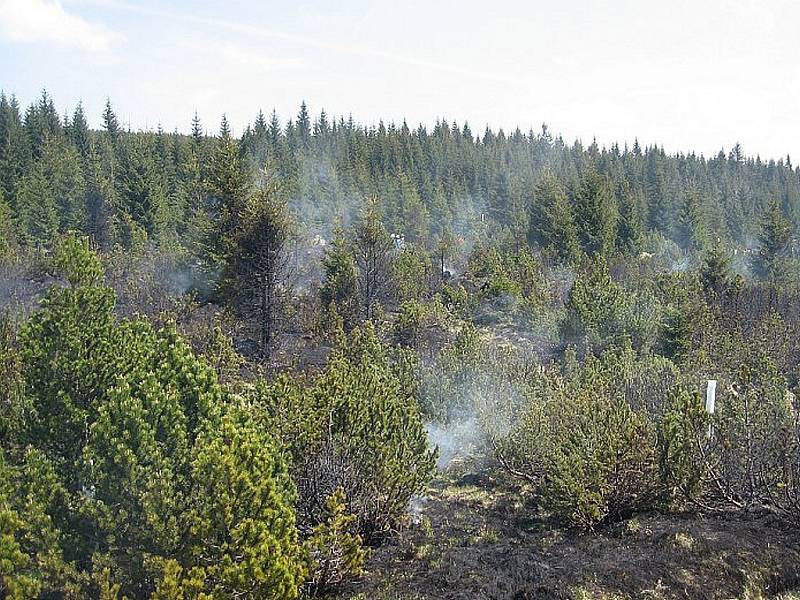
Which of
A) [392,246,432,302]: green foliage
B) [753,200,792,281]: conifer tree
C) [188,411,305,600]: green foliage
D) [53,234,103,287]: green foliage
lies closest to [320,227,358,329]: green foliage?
[392,246,432,302]: green foliage

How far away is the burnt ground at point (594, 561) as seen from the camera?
281 inches

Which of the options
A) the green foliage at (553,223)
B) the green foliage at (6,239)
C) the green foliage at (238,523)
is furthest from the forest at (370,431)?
the green foliage at (553,223)

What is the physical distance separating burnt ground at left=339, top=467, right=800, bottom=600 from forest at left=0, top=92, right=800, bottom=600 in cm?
4

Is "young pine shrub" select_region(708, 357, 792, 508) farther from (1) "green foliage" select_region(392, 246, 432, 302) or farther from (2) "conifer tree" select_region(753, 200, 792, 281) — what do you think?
(2) "conifer tree" select_region(753, 200, 792, 281)

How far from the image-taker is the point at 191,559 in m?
5.97

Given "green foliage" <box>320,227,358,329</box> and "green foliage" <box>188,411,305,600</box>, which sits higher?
"green foliage" <box>320,227,358,329</box>

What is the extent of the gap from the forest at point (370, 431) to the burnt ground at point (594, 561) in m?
0.04

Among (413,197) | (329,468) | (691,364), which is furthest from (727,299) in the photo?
(413,197)

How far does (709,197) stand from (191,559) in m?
69.0

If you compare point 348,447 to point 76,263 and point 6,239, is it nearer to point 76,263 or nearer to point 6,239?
point 76,263

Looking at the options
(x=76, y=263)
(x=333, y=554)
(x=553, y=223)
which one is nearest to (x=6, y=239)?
(x=76, y=263)

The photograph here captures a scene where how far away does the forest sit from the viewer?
6090 millimetres

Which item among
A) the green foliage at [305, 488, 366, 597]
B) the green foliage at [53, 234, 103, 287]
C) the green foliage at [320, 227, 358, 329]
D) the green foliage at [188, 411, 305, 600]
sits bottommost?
the green foliage at [305, 488, 366, 597]

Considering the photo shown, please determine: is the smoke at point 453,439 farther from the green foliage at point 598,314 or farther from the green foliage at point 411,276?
the green foliage at point 411,276
